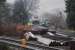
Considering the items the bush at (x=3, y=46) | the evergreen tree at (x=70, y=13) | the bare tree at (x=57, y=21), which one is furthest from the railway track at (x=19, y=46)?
the evergreen tree at (x=70, y=13)

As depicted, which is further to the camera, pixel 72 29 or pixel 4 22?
pixel 4 22

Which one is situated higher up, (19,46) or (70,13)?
(70,13)

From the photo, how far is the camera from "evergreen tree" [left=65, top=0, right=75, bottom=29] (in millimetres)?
2102

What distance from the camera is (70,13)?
2.12m

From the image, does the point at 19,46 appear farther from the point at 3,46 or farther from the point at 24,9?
the point at 24,9

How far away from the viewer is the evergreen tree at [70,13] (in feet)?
6.89

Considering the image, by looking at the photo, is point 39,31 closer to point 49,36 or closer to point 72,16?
point 49,36

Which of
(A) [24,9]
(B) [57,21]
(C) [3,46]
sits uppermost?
(A) [24,9]

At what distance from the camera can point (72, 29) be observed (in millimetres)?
2109

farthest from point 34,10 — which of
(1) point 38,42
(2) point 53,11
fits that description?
(1) point 38,42

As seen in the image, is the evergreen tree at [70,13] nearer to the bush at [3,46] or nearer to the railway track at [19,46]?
the railway track at [19,46]

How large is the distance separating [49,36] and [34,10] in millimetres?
331

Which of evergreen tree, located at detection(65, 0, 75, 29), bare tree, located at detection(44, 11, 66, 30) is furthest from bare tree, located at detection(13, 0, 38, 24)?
evergreen tree, located at detection(65, 0, 75, 29)

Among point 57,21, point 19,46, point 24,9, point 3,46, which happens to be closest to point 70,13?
point 57,21
